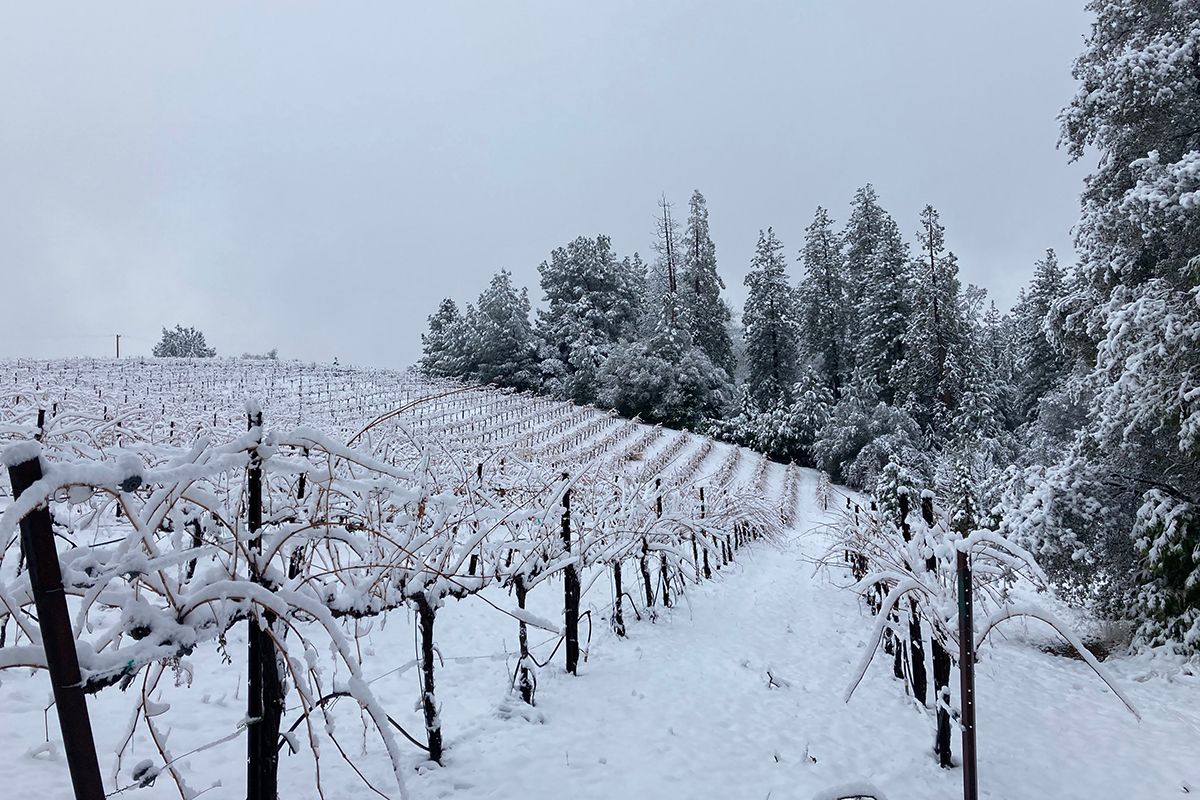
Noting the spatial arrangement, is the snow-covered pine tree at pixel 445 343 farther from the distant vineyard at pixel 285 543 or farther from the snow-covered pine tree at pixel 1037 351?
the snow-covered pine tree at pixel 1037 351

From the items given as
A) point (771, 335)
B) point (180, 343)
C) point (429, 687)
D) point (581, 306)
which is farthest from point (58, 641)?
point (180, 343)

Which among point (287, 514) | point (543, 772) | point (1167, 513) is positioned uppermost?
point (287, 514)

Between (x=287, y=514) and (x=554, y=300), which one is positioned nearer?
(x=287, y=514)

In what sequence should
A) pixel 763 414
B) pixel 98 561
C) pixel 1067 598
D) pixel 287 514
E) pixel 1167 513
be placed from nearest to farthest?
pixel 98 561
pixel 287 514
pixel 1167 513
pixel 1067 598
pixel 763 414

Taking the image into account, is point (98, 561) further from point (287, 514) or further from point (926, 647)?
point (926, 647)

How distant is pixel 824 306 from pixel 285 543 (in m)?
34.5

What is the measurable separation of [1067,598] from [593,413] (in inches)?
961

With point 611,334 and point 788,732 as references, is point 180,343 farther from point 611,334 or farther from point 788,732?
point 788,732

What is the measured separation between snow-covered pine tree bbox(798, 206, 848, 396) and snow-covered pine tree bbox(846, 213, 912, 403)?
7.35 feet

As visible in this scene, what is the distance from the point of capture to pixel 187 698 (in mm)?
4176

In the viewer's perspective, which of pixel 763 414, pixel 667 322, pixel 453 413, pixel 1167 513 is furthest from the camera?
pixel 667 322

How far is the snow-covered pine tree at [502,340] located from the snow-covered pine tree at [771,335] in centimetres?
1292

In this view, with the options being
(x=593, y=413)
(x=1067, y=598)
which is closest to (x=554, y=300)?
(x=593, y=413)

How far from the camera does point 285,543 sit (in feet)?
6.71
